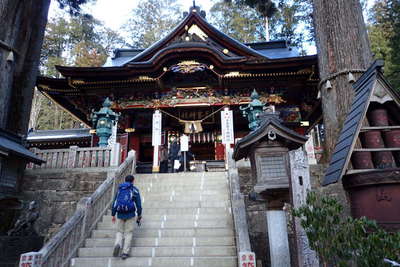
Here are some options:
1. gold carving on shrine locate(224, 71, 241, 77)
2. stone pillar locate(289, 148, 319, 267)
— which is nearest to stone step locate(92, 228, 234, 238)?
stone pillar locate(289, 148, 319, 267)

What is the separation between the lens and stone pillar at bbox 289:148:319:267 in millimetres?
3393

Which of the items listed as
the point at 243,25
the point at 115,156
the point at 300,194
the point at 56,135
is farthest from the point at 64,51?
Result: the point at 300,194

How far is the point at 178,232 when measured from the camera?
5.68 metres

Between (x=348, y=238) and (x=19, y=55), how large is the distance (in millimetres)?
9726

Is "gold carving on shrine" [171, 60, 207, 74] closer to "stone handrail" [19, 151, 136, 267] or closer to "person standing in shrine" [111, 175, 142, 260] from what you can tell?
"stone handrail" [19, 151, 136, 267]

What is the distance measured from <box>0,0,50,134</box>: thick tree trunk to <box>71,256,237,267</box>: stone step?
5.01 metres

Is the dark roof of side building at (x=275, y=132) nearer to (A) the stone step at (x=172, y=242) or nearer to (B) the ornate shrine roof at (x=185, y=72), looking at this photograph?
A: (A) the stone step at (x=172, y=242)

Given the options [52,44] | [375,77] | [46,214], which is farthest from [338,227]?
[52,44]

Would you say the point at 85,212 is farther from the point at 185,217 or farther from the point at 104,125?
the point at 104,125

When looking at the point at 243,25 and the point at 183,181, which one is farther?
the point at 243,25

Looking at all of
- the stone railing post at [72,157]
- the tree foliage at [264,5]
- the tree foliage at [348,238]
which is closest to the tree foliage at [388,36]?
the tree foliage at [264,5]

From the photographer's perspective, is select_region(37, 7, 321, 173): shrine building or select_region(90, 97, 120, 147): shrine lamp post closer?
select_region(90, 97, 120, 147): shrine lamp post

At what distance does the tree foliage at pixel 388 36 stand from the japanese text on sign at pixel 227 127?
7.32 m

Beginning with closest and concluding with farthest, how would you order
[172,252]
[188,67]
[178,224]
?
[172,252] < [178,224] < [188,67]
